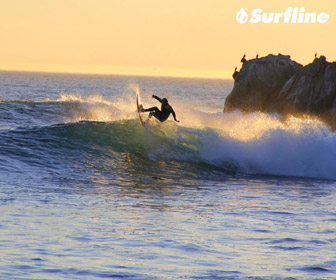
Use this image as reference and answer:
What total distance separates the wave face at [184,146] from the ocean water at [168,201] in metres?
0.05

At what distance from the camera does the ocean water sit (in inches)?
442

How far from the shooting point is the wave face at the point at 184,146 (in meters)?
25.7

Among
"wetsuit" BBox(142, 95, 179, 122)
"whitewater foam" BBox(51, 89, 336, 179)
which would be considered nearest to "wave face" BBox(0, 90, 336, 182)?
"whitewater foam" BBox(51, 89, 336, 179)

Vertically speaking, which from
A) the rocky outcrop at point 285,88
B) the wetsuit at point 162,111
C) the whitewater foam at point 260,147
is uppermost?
the rocky outcrop at point 285,88

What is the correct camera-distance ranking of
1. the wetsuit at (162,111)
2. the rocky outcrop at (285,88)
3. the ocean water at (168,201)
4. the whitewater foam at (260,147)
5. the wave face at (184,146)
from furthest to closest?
the rocky outcrop at (285,88) < the wetsuit at (162,111) < the whitewater foam at (260,147) < the wave face at (184,146) < the ocean water at (168,201)

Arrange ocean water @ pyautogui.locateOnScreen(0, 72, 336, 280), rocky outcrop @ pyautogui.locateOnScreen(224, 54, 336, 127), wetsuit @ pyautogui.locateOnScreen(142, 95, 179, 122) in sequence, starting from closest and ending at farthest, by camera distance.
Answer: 1. ocean water @ pyautogui.locateOnScreen(0, 72, 336, 280)
2. wetsuit @ pyautogui.locateOnScreen(142, 95, 179, 122)
3. rocky outcrop @ pyautogui.locateOnScreen(224, 54, 336, 127)

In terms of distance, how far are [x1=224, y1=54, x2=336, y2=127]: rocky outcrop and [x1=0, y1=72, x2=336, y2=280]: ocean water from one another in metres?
7.49

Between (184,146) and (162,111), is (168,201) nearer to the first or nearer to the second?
(162,111)

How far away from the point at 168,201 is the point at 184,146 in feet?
35.2

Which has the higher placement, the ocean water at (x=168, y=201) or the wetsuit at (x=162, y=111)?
the wetsuit at (x=162, y=111)

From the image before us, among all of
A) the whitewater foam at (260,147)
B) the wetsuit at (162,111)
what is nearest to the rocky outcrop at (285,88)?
the whitewater foam at (260,147)

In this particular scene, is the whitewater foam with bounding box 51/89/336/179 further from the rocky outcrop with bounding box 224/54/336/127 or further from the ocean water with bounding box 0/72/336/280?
the rocky outcrop with bounding box 224/54/336/127

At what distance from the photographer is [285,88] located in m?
42.2

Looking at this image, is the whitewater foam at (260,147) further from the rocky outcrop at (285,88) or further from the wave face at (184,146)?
the rocky outcrop at (285,88)
